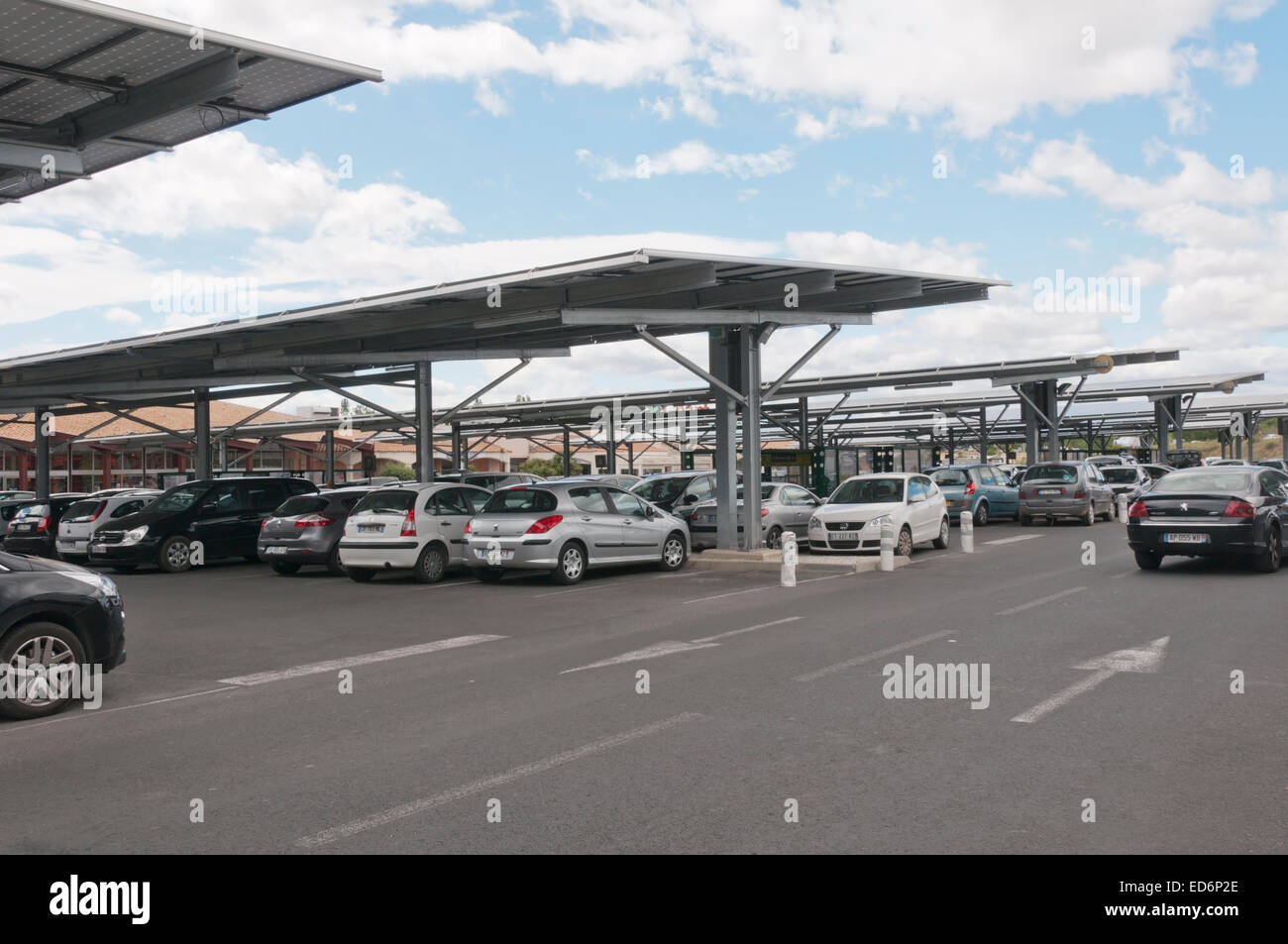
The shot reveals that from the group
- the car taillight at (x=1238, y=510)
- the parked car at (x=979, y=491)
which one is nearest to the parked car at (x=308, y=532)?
the car taillight at (x=1238, y=510)

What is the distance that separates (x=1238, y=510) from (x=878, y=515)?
5.91 meters

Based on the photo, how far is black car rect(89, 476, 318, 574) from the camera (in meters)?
20.4

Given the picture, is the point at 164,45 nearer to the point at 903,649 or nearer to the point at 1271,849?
the point at 903,649

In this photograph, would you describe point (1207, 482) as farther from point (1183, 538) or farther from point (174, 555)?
point (174, 555)

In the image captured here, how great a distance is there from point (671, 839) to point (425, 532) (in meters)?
12.8

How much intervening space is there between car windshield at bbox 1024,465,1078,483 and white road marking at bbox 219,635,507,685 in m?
20.6

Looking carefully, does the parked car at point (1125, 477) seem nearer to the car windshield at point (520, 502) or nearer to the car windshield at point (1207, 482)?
the car windshield at point (1207, 482)

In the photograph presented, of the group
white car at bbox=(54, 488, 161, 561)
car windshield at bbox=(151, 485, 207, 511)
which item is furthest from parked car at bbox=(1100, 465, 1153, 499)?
white car at bbox=(54, 488, 161, 561)

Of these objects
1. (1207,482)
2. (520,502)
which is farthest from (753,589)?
(1207,482)

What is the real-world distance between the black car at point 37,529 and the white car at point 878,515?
15.9m

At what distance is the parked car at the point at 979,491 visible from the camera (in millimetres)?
28516

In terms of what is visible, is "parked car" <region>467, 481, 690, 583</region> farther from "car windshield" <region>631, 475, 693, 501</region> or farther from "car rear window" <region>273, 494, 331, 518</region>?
"car windshield" <region>631, 475, 693, 501</region>
